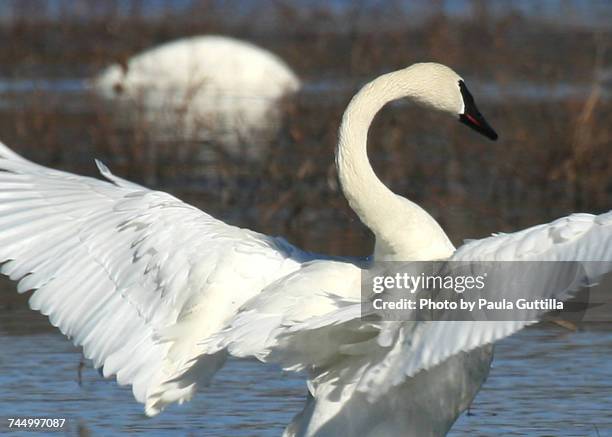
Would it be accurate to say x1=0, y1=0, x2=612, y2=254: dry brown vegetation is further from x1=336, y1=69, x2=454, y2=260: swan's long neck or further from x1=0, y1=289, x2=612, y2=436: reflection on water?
x1=336, y1=69, x2=454, y2=260: swan's long neck

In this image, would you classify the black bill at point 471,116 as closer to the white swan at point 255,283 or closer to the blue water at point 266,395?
the white swan at point 255,283

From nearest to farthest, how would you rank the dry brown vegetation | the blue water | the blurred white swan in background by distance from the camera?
the blue water < the dry brown vegetation < the blurred white swan in background

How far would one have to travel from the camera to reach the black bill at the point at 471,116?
6.04m

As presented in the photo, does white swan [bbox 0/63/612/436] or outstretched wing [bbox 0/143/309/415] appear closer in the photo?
white swan [bbox 0/63/612/436]

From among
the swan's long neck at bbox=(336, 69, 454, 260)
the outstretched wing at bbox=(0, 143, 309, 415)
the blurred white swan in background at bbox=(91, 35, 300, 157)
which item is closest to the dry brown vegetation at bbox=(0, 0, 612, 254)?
the blurred white swan in background at bbox=(91, 35, 300, 157)

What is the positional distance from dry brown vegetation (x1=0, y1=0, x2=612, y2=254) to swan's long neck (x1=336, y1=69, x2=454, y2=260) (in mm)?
2327

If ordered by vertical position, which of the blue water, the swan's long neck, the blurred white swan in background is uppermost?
the swan's long neck

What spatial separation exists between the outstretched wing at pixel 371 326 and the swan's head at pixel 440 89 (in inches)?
41.0

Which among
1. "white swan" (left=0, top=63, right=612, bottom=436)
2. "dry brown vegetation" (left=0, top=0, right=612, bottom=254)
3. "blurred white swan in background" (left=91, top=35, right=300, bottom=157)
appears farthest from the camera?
"blurred white swan in background" (left=91, top=35, right=300, bottom=157)

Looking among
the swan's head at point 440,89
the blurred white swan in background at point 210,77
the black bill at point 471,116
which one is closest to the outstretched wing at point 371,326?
the swan's head at point 440,89

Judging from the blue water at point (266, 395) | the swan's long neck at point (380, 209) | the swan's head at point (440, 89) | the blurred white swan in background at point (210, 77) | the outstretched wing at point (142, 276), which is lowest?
the blurred white swan in background at point (210, 77)

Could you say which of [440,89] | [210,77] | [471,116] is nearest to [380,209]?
[440,89]

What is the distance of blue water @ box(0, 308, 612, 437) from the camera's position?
599 centimetres

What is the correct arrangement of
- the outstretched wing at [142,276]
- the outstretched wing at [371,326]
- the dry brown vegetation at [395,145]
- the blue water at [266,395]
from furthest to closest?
the dry brown vegetation at [395,145] < the blue water at [266,395] < the outstretched wing at [142,276] < the outstretched wing at [371,326]
